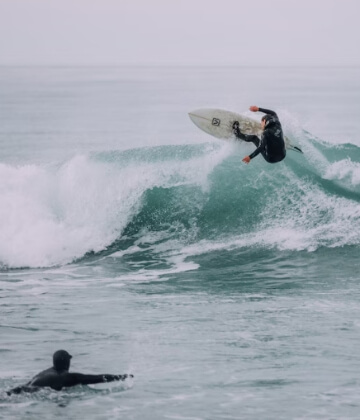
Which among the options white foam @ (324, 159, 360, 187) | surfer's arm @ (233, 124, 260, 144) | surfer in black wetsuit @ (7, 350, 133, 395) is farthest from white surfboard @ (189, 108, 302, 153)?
surfer in black wetsuit @ (7, 350, 133, 395)

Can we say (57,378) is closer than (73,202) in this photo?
Yes

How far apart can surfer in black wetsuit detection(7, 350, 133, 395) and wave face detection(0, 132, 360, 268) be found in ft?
25.4

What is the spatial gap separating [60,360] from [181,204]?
1093cm

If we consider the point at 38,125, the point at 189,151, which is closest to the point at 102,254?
the point at 189,151

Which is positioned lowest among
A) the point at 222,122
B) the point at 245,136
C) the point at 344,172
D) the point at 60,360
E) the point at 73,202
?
the point at 60,360

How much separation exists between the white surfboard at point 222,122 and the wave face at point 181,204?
1.89 metres

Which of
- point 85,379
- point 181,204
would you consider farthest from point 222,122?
point 85,379

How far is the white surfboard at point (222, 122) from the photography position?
19.7m

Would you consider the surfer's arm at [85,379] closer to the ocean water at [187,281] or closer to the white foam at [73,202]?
the ocean water at [187,281]

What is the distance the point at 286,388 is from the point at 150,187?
11.4 meters

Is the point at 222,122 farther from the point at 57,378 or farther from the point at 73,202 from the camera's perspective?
the point at 57,378

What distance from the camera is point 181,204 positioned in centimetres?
2169

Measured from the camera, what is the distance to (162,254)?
19328 millimetres

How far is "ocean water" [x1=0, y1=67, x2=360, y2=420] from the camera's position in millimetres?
11234
